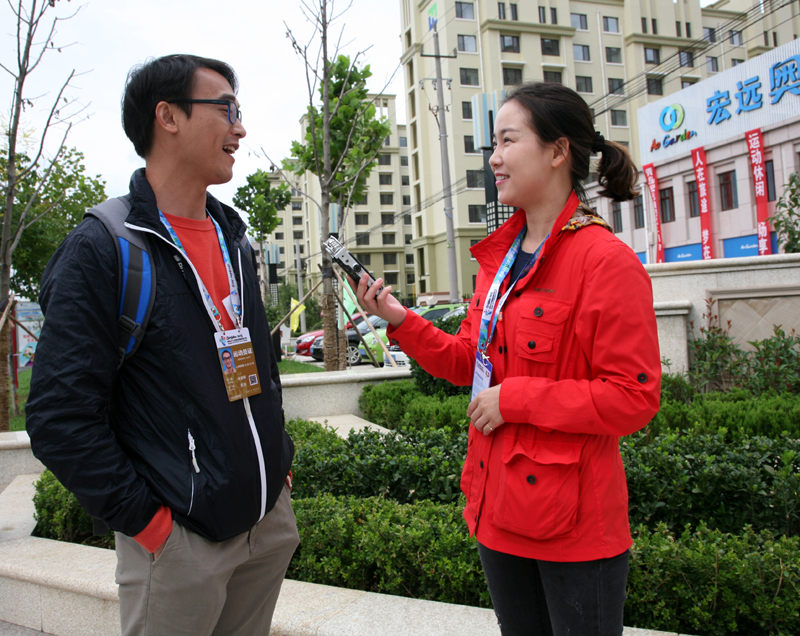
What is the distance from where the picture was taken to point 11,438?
19.2 ft

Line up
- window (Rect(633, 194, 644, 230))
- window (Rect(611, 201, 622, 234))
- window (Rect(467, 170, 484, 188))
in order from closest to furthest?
window (Rect(633, 194, 644, 230)) → window (Rect(611, 201, 622, 234)) → window (Rect(467, 170, 484, 188))

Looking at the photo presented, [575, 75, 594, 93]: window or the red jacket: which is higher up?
[575, 75, 594, 93]: window

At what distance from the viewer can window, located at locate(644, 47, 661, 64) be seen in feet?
160

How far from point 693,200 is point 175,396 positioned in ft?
105

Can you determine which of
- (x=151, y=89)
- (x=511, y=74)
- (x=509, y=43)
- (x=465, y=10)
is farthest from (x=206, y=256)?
(x=465, y=10)

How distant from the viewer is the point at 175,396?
164 cm

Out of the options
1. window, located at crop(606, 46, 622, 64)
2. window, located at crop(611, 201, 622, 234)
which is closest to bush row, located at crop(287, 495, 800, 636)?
window, located at crop(611, 201, 622, 234)

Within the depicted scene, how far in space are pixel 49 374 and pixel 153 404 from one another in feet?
0.83

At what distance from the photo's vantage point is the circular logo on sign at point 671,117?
28.8m

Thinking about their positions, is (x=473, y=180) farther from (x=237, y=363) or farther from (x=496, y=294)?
(x=237, y=363)

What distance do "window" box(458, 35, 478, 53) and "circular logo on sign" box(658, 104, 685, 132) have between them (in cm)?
2093

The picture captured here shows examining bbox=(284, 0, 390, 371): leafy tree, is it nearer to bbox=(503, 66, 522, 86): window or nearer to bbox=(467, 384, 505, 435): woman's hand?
bbox=(467, 384, 505, 435): woman's hand

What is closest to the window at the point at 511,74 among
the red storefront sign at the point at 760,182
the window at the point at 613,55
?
the window at the point at 613,55

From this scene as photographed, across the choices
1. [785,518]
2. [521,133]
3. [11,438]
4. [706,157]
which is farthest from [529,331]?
[706,157]
